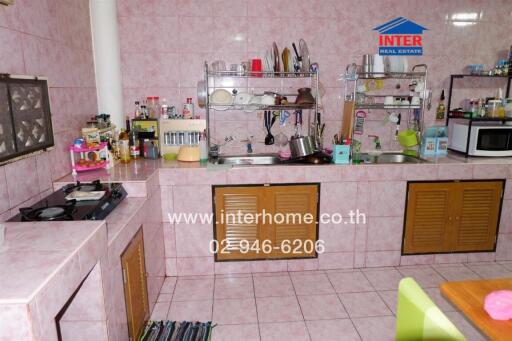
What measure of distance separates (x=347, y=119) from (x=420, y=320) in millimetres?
2434

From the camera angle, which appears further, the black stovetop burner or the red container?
the red container

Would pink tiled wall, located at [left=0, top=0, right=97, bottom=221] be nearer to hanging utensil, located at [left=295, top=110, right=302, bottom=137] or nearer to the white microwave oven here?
hanging utensil, located at [left=295, top=110, right=302, bottom=137]

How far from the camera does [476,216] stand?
9.68 ft

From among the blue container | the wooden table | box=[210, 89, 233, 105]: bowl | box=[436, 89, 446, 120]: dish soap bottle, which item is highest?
box=[210, 89, 233, 105]: bowl

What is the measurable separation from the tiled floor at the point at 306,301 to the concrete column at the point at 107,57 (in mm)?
1471

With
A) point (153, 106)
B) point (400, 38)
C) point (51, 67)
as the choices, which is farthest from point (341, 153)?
point (51, 67)

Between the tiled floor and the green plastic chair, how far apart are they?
49.4 inches

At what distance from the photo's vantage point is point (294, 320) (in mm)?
2318

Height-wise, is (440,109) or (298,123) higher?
(440,109)

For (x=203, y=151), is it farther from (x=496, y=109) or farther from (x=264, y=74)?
(x=496, y=109)

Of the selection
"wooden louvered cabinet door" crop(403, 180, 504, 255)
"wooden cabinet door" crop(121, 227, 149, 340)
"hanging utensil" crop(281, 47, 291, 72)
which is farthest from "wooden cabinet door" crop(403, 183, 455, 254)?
"wooden cabinet door" crop(121, 227, 149, 340)

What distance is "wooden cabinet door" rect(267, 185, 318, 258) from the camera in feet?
9.11

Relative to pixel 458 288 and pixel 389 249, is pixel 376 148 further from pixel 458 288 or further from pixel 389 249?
pixel 458 288

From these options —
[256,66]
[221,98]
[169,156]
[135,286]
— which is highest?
[256,66]
